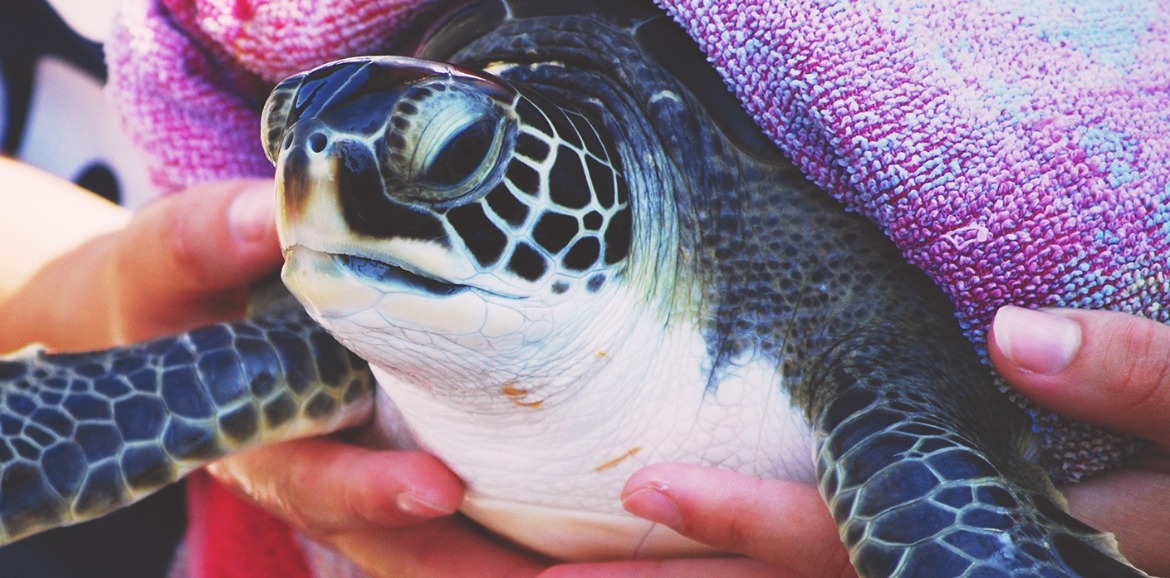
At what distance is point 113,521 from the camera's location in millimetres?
1562

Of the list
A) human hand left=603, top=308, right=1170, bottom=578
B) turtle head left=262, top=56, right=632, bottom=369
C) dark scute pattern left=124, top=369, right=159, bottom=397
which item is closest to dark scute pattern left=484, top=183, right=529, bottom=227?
turtle head left=262, top=56, right=632, bottom=369

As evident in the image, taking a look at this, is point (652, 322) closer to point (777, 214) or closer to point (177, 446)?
point (777, 214)

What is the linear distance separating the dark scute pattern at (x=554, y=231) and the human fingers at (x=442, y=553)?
0.42 m

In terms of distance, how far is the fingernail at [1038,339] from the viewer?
0.78 metres

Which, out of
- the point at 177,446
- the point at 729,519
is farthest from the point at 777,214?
the point at 177,446

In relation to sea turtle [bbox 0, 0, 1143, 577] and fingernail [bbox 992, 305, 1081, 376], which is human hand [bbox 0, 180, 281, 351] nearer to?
Result: sea turtle [bbox 0, 0, 1143, 577]

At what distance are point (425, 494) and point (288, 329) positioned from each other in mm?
260

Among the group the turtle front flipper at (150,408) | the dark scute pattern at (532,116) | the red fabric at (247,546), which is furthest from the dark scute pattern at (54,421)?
the dark scute pattern at (532,116)

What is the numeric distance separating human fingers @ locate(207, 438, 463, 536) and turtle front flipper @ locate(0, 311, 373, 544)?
5 cm

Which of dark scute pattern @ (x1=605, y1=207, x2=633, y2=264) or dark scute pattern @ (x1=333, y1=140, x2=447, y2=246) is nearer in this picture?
dark scute pattern @ (x1=333, y1=140, x2=447, y2=246)

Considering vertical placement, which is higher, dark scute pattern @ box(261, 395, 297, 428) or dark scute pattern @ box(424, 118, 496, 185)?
dark scute pattern @ box(424, 118, 496, 185)

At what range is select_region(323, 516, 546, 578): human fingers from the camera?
1040 millimetres

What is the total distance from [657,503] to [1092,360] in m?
0.38

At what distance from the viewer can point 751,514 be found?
78cm
